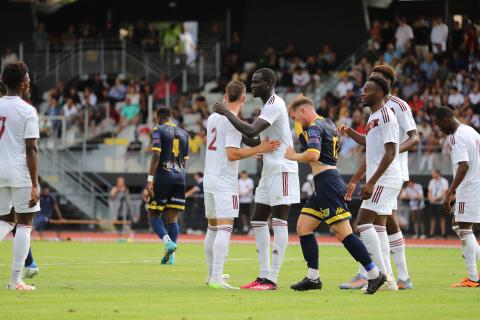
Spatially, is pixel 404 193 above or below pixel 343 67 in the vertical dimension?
below

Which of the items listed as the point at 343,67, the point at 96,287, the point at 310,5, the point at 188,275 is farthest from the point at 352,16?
the point at 96,287

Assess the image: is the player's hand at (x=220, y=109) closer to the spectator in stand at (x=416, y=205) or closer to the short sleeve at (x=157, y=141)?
the short sleeve at (x=157, y=141)

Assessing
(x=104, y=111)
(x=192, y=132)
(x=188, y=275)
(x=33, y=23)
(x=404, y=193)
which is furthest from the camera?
(x=33, y=23)

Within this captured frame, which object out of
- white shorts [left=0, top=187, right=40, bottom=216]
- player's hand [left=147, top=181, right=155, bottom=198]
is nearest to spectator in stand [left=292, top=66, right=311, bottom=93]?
player's hand [left=147, top=181, right=155, bottom=198]

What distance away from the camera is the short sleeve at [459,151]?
15.3m

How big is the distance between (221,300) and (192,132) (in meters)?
24.2

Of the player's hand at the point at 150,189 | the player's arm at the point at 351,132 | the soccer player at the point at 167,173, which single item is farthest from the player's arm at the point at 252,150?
the player's hand at the point at 150,189

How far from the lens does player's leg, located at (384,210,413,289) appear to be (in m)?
14.8

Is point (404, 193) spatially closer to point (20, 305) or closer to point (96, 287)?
point (96, 287)

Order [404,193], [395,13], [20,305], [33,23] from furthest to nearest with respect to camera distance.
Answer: [33,23]
[395,13]
[404,193]
[20,305]

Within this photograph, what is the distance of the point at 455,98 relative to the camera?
115 ft

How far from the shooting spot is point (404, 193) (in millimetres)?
34125

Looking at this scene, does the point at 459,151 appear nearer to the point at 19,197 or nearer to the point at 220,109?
the point at 220,109

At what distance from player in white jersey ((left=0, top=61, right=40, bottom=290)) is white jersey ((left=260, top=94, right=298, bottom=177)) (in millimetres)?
2907
